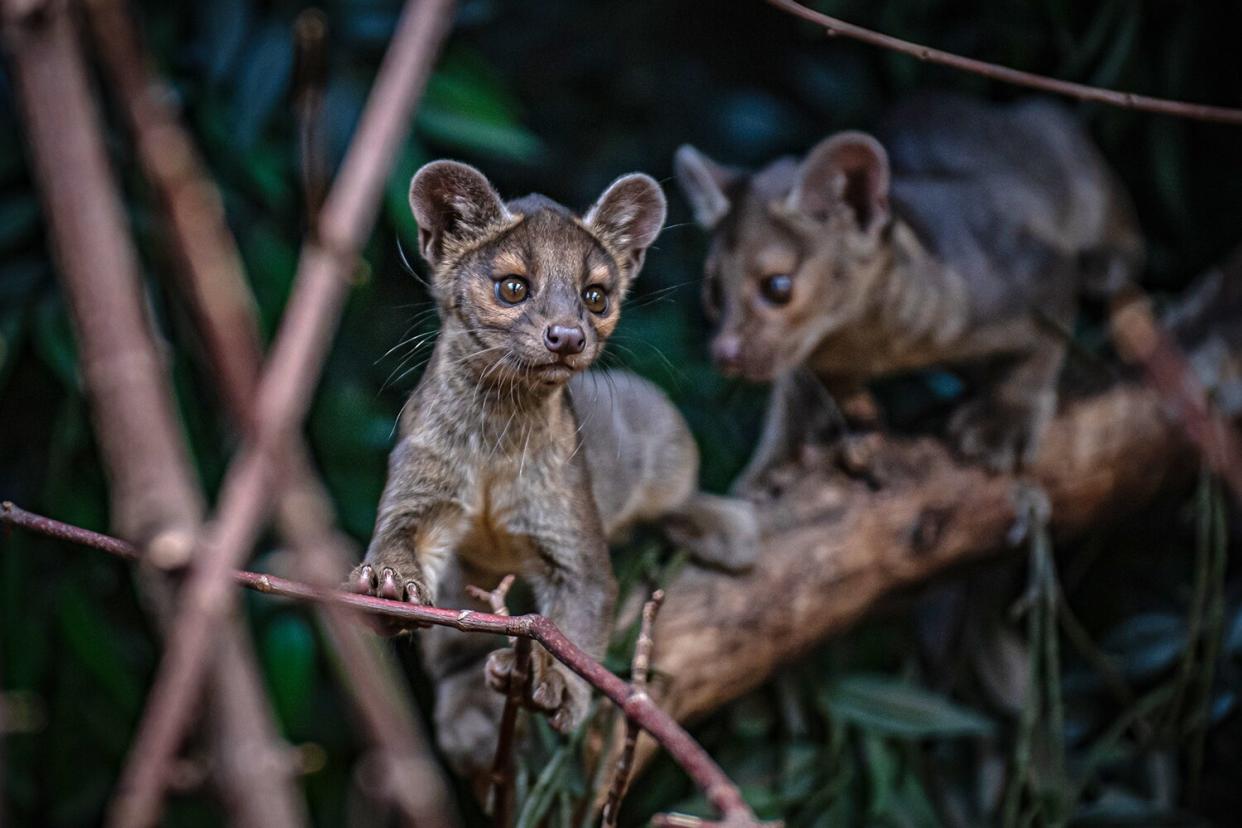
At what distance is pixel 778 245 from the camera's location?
102 inches

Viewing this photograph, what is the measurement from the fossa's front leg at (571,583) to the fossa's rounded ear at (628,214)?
0.32m

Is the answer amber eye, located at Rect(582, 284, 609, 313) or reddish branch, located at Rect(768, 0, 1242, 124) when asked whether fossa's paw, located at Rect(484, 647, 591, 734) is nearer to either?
amber eye, located at Rect(582, 284, 609, 313)

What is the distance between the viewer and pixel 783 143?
346 centimetres

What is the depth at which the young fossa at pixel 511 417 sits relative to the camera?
1.39 metres

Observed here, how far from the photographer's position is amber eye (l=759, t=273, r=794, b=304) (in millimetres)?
2588

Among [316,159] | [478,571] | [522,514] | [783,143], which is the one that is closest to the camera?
[316,159]

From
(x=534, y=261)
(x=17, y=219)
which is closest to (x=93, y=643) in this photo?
(x=17, y=219)

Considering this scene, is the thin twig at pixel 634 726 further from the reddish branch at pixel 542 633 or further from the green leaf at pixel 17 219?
the green leaf at pixel 17 219

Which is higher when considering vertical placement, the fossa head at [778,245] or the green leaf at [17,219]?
the fossa head at [778,245]

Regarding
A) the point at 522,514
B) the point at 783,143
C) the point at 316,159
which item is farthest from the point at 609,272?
the point at 783,143

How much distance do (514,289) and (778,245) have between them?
49.3 inches

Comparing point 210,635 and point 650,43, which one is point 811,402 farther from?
point 210,635

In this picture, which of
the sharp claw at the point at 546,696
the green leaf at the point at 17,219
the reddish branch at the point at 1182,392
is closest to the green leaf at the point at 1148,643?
the reddish branch at the point at 1182,392

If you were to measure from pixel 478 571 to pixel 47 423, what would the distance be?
1.56 metres
